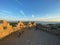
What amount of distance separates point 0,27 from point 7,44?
19.0ft

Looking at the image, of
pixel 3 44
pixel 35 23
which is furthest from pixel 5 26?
pixel 35 23

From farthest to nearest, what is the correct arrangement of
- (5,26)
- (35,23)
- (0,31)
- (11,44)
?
(35,23) < (5,26) < (0,31) < (11,44)

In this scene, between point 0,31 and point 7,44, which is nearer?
point 7,44

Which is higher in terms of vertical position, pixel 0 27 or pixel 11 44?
pixel 0 27

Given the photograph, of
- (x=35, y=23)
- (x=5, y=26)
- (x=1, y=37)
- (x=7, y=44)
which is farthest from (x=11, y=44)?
(x=35, y=23)

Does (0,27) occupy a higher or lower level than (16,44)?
higher

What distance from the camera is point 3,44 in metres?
18.7

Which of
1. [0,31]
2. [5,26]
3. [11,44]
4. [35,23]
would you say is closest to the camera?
[11,44]

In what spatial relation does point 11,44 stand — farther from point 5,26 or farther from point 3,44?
point 5,26

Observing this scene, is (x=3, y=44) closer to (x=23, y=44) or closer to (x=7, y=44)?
(x=7, y=44)

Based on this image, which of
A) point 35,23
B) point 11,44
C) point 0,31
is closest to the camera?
point 11,44

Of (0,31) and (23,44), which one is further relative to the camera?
(0,31)

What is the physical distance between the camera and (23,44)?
60.9ft

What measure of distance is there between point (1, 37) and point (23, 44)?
6.89 meters
